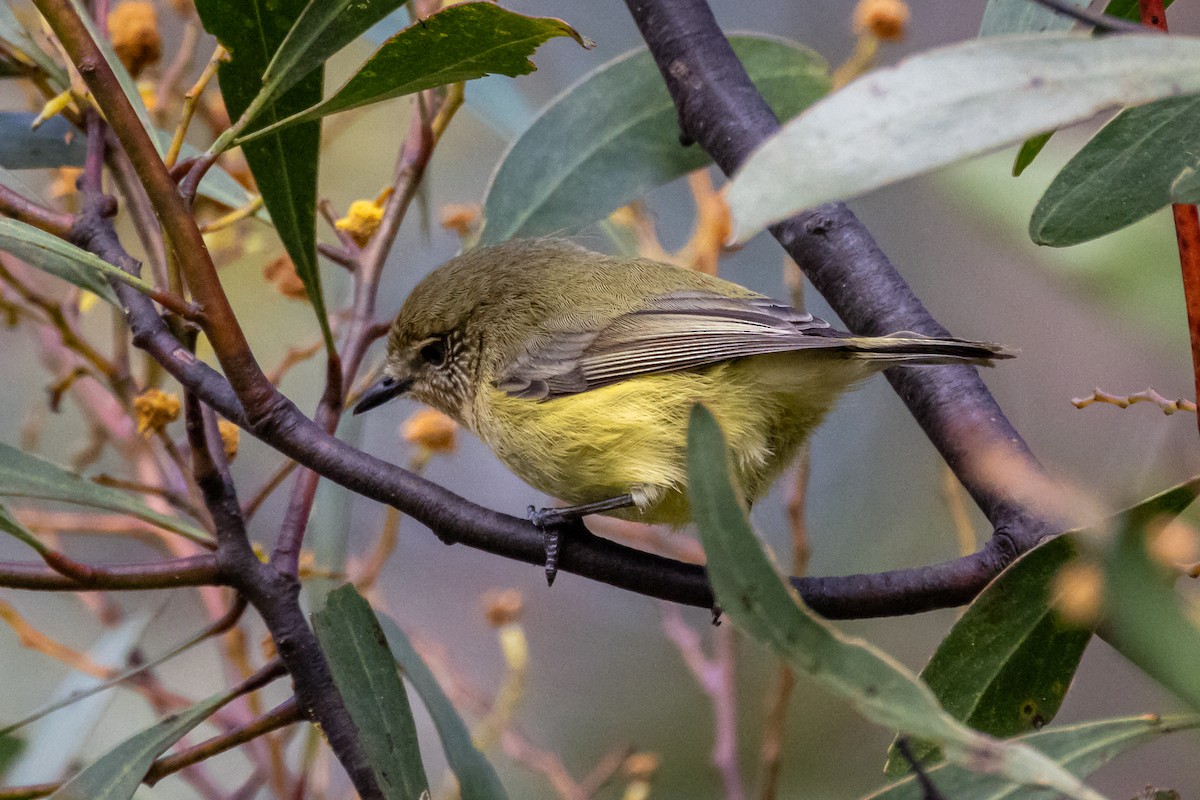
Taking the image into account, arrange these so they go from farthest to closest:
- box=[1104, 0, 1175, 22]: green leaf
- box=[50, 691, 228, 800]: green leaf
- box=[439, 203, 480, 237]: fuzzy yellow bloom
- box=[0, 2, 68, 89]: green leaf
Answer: box=[439, 203, 480, 237]: fuzzy yellow bloom < box=[0, 2, 68, 89]: green leaf < box=[1104, 0, 1175, 22]: green leaf < box=[50, 691, 228, 800]: green leaf

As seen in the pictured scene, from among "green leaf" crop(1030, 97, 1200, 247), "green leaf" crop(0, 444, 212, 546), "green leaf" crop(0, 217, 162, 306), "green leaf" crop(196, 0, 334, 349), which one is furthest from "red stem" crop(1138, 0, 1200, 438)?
"green leaf" crop(0, 444, 212, 546)

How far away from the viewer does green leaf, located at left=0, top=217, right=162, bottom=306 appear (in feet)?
4.10

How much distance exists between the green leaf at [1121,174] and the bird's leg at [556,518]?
0.73 m

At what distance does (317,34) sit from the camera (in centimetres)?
138

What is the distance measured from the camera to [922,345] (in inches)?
68.6

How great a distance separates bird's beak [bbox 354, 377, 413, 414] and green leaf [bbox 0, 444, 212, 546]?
0.94 metres

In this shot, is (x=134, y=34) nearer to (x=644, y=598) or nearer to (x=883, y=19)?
(x=883, y=19)

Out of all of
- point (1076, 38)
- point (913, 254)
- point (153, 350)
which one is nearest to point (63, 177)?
point (153, 350)

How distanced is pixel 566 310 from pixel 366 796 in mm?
1262

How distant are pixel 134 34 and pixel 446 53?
0.91 metres

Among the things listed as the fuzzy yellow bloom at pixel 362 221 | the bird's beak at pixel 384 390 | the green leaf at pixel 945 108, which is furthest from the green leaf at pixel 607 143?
the green leaf at pixel 945 108

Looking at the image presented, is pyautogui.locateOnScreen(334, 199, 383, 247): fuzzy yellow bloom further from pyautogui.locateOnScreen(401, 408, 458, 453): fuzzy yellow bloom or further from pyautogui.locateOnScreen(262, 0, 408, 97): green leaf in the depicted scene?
pyautogui.locateOnScreen(262, 0, 408, 97): green leaf

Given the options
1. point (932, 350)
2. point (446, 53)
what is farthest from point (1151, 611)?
point (446, 53)

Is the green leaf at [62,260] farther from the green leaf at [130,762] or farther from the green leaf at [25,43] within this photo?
the green leaf at [130,762]
